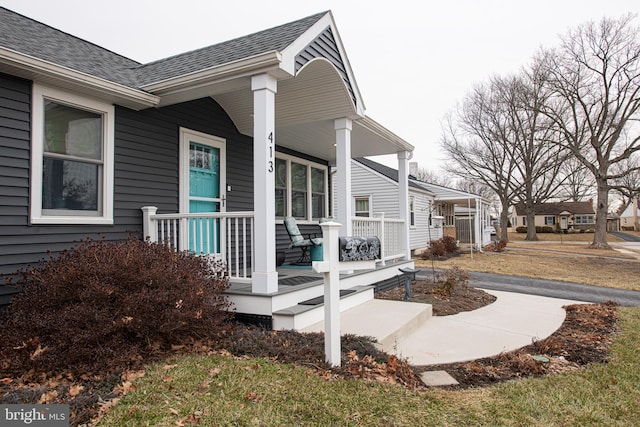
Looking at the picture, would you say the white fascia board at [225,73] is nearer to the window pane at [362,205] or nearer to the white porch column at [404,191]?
the white porch column at [404,191]

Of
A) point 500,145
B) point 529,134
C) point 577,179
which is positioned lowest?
point 577,179

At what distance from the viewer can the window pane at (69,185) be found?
14.6ft

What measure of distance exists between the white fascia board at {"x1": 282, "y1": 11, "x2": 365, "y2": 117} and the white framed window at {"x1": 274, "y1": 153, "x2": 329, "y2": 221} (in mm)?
2764

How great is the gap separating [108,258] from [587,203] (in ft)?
207

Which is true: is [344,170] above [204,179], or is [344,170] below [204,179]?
above

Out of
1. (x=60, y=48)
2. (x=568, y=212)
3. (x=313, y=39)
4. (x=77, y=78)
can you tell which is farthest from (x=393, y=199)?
(x=568, y=212)

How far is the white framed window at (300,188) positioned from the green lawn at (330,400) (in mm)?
5535

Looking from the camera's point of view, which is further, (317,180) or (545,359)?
(317,180)

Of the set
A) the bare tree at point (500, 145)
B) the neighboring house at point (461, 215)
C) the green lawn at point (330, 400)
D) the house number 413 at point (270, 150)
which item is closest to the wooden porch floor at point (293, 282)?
the green lawn at point (330, 400)

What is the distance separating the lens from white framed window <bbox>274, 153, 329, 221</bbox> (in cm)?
870

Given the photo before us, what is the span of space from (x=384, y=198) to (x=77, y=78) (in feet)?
48.0

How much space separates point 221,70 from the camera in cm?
455

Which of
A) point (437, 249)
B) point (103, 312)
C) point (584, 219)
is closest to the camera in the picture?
point (103, 312)

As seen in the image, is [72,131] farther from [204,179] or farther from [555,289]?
[555,289]
